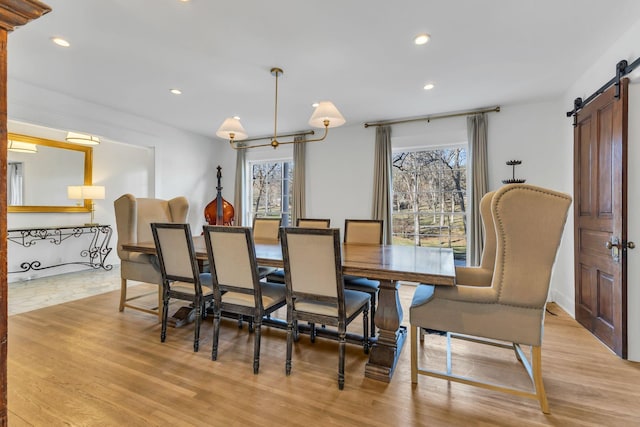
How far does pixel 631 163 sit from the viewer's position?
2270 millimetres

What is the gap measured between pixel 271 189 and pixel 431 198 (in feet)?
9.98

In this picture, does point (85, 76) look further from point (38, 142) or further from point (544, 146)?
point (544, 146)

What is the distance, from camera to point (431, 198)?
4676 mm

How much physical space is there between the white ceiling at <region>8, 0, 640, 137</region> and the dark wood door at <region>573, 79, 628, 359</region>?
2.16 ft

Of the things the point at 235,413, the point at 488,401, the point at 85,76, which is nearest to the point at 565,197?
the point at 488,401

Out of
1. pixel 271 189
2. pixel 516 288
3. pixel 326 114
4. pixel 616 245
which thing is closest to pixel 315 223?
pixel 326 114

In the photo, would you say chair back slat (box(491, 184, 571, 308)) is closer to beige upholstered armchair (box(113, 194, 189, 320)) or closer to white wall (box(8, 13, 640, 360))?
white wall (box(8, 13, 640, 360))

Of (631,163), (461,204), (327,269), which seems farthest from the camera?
(461,204)

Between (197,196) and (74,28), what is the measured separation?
365cm

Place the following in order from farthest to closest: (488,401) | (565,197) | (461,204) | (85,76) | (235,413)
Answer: (461,204)
(85,76)
(488,401)
(235,413)
(565,197)

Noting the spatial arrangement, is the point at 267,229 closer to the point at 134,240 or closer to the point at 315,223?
the point at 315,223

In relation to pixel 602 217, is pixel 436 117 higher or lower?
higher

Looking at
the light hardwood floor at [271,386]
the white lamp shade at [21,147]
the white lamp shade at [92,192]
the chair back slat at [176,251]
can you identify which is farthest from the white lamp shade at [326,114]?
the white lamp shade at [21,147]

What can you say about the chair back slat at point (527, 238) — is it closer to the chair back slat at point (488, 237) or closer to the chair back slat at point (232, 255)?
the chair back slat at point (488, 237)
